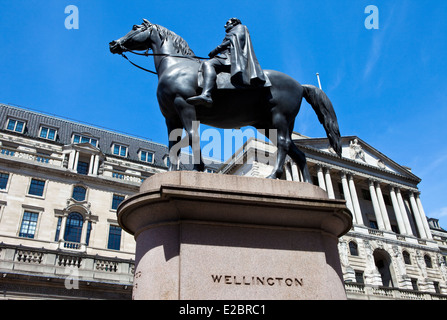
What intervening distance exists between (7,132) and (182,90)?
50.6 meters

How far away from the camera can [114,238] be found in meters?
42.3

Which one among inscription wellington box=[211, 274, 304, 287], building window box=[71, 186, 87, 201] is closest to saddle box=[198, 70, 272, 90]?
inscription wellington box=[211, 274, 304, 287]

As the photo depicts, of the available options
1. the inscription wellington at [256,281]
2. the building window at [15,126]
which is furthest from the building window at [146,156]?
the inscription wellington at [256,281]

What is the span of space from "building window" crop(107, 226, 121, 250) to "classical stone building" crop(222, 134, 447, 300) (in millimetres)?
20483

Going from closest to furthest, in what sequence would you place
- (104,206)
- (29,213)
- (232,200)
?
(232,200) < (29,213) < (104,206)

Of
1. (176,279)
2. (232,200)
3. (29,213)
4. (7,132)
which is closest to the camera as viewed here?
(176,279)

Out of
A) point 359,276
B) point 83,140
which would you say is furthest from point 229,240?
point 83,140

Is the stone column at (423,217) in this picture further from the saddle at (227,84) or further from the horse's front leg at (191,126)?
the horse's front leg at (191,126)

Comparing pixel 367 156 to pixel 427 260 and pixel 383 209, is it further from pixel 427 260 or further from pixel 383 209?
pixel 427 260

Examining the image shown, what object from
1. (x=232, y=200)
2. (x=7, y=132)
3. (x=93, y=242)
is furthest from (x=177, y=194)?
(x=7, y=132)

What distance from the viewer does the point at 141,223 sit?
590cm

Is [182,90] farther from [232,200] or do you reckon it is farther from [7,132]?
[7,132]

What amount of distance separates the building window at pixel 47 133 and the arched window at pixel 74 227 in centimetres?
1668

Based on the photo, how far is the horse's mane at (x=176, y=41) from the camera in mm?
7773
